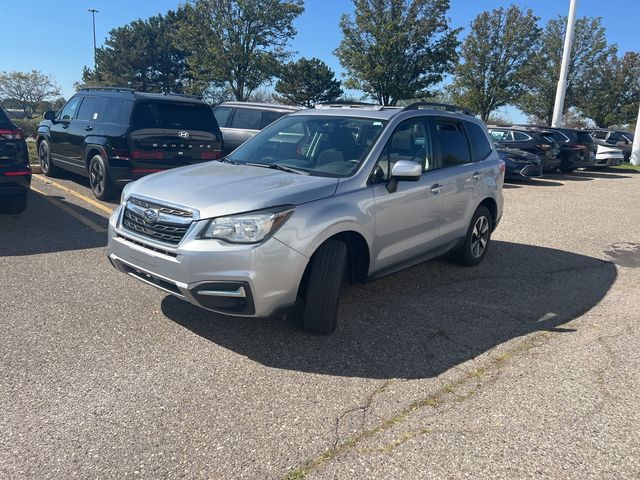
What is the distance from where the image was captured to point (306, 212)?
3.72 meters

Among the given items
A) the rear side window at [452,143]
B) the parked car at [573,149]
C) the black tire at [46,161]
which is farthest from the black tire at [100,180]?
the parked car at [573,149]

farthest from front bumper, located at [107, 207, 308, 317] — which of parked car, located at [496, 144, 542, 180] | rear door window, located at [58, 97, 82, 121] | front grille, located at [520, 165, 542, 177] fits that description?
front grille, located at [520, 165, 542, 177]

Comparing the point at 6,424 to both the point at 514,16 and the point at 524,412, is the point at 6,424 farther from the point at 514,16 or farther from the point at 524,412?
the point at 514,16

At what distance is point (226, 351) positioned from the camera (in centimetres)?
382

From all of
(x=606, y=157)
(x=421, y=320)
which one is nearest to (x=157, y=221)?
(x=421, y=320)

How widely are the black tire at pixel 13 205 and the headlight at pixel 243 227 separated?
4897mm

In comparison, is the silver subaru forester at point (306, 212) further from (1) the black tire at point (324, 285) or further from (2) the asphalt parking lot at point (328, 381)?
(2) the asphalt parking lot at point (328, 381)

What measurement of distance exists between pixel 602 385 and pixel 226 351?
8.46ft

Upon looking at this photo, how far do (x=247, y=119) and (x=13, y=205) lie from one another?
19.0 ft

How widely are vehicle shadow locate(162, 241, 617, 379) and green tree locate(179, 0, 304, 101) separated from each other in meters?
27.4

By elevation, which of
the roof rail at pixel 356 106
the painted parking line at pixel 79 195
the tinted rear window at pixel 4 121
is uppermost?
the roof rail at pixel 356 106

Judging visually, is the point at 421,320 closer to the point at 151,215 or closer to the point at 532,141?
the point at 151,215

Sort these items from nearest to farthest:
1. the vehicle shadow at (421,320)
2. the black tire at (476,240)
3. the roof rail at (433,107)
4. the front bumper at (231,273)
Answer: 1. the front bumper at (231,273)
2. the vehicle shadow at (421,320)
3. the roof rail at (433,107)
4. the black tire at (476,240)

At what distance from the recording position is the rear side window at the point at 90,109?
900 cm
